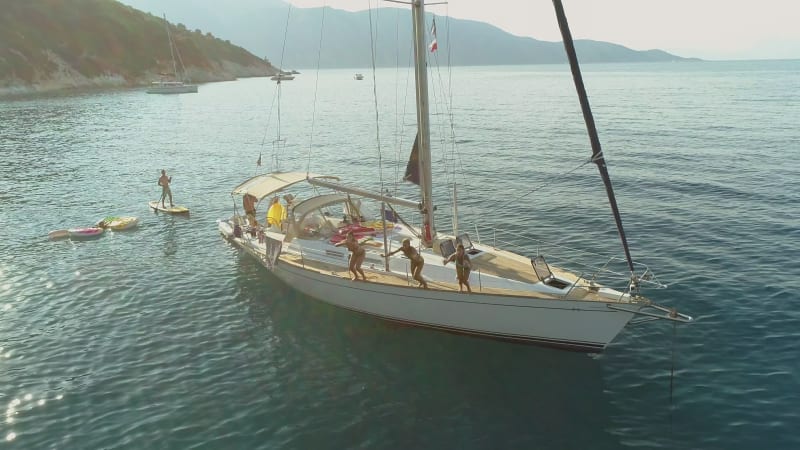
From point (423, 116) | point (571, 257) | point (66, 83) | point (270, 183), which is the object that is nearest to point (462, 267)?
point (423, 116)

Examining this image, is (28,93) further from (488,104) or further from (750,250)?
(750,250)

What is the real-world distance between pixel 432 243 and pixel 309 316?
5.70 m

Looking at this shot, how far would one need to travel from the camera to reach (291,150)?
2527 inches

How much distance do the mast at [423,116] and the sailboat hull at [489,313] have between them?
3394 millimetres

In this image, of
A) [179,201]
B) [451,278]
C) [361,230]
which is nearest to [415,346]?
[451,278]

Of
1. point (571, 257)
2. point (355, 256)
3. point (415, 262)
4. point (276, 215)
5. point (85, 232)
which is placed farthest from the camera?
point (85, 232)

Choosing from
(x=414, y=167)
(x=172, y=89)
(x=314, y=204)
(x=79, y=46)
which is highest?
(x=79, y=46)

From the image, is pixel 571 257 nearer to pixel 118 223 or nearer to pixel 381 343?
pixel 381 343

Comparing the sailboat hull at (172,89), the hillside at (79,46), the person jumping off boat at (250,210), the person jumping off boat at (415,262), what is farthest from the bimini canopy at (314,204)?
the sailboat hull at (172,89)

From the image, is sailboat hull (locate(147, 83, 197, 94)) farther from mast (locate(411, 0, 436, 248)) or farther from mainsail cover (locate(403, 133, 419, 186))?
mast (locate(411, 0, 436, 248))

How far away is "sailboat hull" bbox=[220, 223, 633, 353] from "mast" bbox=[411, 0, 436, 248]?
3.39 metres

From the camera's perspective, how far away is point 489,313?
18281 millimetres

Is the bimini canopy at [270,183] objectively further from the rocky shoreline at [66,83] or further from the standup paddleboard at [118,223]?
the rocky shoreline at [66,83]

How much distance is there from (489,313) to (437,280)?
101 inches
